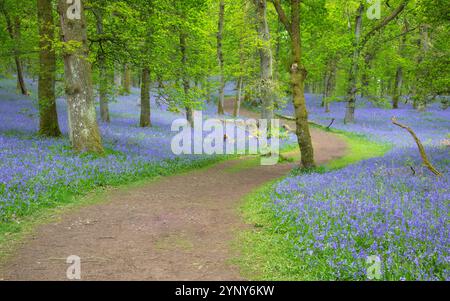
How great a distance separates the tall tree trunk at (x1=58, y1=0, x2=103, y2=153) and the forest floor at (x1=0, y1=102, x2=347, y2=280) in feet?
11.6

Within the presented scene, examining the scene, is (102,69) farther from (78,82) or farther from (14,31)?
(14,31)

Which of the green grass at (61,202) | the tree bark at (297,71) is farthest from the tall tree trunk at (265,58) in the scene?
the green grass at (61,202)

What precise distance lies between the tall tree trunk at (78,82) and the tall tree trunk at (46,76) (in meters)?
2.88

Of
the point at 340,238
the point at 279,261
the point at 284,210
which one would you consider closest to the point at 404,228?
the point at 340,238

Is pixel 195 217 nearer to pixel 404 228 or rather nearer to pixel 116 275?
pixel 116 275

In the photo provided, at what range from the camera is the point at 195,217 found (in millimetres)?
9984

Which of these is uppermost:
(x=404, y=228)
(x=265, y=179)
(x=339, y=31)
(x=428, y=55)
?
(x=339, y=31)

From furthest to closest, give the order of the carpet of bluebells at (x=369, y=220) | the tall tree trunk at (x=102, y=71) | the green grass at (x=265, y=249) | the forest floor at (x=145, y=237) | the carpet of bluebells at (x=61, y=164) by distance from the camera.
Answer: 1. the tall tree trunk at (x=102, y=71)
2. the carpet of bluebells at (x=61, y=164)
3. the forest floor at (x=145, y=237)
4. the green grass at (x=265, y=249)
5. the carpet of bluebells at (x=369, y=220)

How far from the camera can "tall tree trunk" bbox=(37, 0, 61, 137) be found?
17.1 m

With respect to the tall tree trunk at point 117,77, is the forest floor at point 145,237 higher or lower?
lower

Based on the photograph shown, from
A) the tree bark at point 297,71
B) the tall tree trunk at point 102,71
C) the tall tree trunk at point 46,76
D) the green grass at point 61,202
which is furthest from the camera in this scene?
the tall tree trunk at point 102,71

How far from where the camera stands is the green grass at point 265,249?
6.36 m

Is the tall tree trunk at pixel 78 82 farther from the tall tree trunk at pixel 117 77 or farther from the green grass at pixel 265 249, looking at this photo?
the green grass at pixel 265 249
